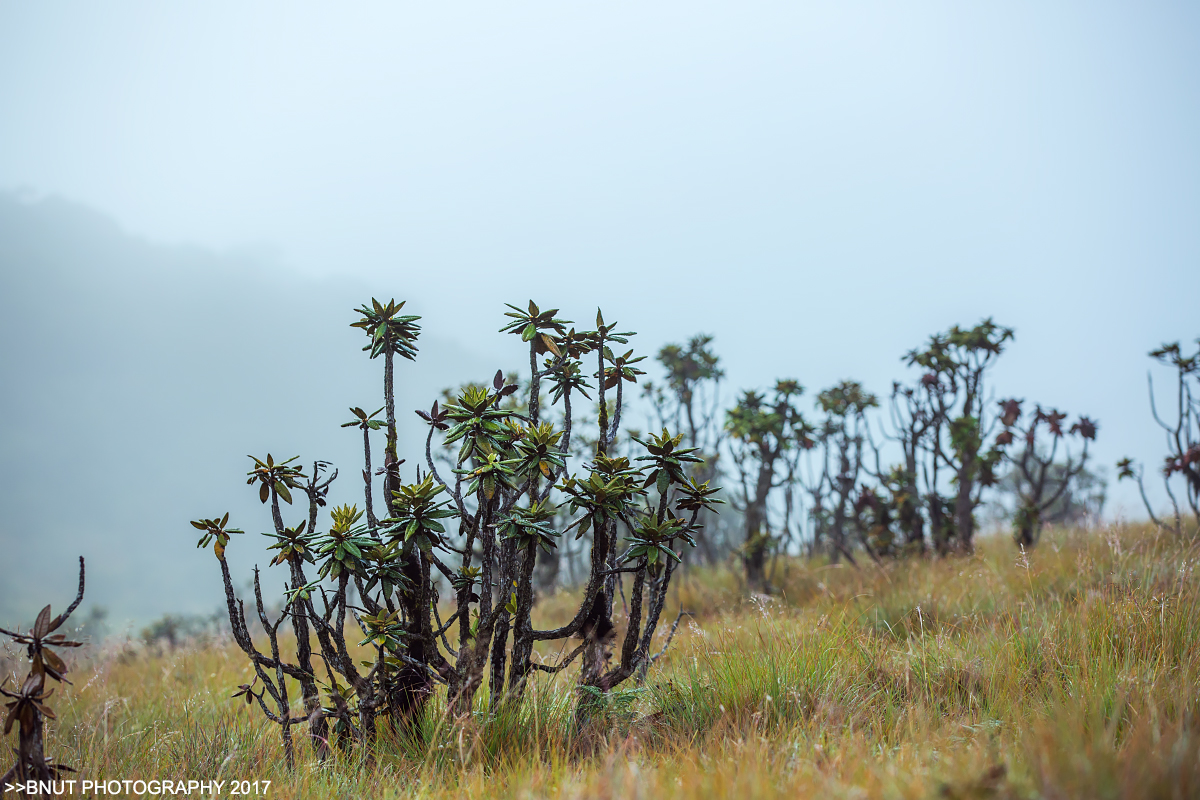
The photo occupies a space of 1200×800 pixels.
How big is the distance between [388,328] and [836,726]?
309cm

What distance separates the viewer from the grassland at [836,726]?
2279 mm

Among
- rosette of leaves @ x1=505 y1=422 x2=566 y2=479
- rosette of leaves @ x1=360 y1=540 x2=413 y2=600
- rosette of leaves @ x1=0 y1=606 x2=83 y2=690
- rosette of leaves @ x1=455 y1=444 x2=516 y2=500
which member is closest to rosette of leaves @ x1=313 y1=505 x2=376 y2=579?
rosette of leaves @ x1=360 y1=540 x2=413 y2=600

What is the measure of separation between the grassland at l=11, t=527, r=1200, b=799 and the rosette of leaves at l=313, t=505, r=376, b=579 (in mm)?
918

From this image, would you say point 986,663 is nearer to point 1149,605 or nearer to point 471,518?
point 1149,605

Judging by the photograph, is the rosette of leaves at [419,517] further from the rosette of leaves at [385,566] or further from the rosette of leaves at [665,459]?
the rosette of leaves at [665,459]

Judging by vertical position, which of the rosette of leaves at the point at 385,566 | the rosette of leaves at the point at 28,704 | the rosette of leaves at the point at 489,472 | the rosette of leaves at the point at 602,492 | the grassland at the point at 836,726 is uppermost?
the rosette of leaves at the point at 489,472

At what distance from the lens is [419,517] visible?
3.29 m

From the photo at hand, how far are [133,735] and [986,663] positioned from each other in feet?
17.4

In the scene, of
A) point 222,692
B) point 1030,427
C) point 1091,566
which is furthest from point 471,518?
point 1030,427

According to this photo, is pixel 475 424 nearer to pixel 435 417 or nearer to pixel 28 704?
pixel 435 417

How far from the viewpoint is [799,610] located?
20.0ft

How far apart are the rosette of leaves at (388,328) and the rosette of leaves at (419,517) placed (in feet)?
2.58

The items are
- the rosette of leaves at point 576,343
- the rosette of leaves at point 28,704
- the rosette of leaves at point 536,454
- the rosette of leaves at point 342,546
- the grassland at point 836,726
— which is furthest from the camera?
the rosette of leaves at point 576,343

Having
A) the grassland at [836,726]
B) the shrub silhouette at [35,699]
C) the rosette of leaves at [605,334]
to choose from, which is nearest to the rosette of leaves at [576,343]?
the rosette of leaves at [605,334]
